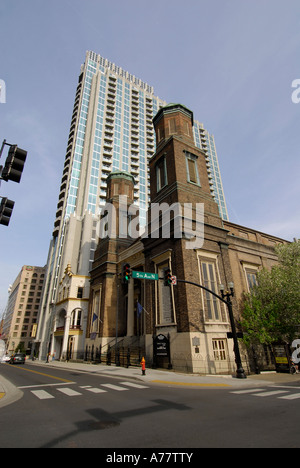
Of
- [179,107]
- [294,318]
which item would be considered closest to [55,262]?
[179,107]

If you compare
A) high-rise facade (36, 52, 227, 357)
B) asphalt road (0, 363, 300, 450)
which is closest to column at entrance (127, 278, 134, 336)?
high-rise facade (36, 52, 227, 357)

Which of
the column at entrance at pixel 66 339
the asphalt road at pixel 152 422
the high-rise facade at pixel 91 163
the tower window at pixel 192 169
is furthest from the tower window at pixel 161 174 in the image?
the column at entrance at pixel 66 339

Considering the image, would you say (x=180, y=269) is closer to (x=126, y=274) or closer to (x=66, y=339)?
(x=126, y=274)

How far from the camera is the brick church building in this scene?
691 inches

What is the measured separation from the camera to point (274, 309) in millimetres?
19609

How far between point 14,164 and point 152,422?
7.91 metres

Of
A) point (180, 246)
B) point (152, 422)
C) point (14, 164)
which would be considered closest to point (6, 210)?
point (14, 164)

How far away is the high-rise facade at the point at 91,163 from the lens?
182 feet

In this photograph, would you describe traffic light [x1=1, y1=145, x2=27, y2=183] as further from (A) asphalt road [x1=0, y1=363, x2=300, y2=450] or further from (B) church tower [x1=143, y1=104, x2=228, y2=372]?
(B) church tower [x1=143, y1=104, x2=228, y2=372]

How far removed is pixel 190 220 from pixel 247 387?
12.3 meters

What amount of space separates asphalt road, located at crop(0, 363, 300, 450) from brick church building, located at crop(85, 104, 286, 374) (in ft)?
24.2

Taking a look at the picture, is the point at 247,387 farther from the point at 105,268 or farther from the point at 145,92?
the point at 145,92

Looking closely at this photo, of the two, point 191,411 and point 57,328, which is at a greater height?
point 57,328

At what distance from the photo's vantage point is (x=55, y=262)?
59875 mm
